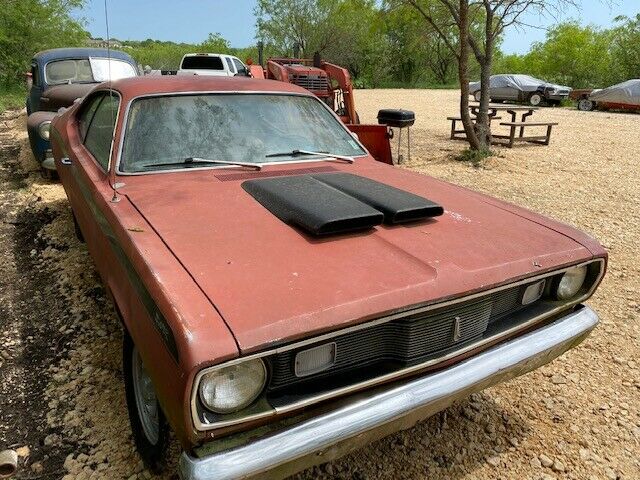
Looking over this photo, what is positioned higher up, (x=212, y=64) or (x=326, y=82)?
(x=212, y=64)

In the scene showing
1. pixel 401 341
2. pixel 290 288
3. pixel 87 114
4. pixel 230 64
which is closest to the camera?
pixel 290 288

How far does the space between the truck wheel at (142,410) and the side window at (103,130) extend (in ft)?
3.66

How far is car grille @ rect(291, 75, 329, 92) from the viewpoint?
972cm

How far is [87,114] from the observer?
3824 millimetres

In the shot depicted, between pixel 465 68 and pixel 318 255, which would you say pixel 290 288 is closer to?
pixel 318 255

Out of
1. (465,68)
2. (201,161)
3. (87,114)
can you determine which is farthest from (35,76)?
(465,68)

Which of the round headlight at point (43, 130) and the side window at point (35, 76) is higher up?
the side window at point (35, 76)

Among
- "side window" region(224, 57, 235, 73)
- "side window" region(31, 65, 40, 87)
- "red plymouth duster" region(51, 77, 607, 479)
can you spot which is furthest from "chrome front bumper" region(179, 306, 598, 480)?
"side window" region(224, 57, 235, 73)

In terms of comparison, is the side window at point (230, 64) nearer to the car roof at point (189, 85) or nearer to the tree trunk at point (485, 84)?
the tree trunk at point (485, 84)

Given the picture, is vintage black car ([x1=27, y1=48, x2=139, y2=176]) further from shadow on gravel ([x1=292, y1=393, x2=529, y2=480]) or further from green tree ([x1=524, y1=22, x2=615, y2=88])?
green tree ([x1=524, y1=22, x2=615, y2=88])

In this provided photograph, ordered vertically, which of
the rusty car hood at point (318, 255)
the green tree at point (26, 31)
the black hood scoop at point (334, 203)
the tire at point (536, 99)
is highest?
the green tree at point (26, 31)

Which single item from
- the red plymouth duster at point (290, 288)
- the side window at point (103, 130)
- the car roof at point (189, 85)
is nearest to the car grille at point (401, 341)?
the red plymouth duster at point (290, 288)

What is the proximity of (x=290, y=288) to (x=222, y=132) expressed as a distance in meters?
1.56

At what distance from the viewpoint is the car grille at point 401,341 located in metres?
1.61
